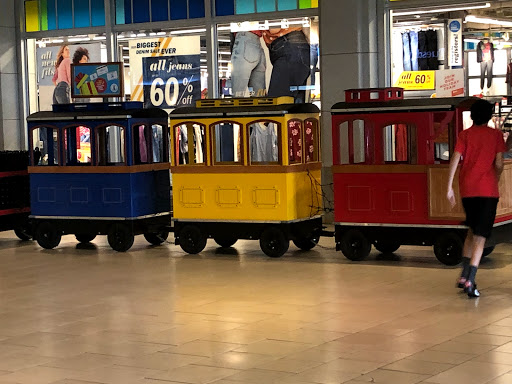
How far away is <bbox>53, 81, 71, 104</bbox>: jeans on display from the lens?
20.3 meters

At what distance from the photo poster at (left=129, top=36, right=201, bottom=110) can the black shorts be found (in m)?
9.30

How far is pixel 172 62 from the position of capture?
18875mm

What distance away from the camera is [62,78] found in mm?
20344

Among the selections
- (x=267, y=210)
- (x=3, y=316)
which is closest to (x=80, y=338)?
(x=3, y=316)

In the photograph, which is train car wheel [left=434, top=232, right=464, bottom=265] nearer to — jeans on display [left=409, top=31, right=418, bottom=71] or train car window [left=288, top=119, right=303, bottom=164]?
train car window [left=288, top=119, right=303, bottom=164]

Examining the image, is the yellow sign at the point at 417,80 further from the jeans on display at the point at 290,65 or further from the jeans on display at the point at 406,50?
the jeans on display at the point at 290,65

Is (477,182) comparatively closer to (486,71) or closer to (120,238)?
(486,71)

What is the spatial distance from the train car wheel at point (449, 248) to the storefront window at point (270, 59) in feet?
18.4

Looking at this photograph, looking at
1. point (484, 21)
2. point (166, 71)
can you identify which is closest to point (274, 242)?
point (484, 21)

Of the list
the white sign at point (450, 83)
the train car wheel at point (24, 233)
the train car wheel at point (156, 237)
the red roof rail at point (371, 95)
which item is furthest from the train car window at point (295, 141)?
the train car wheel at point (24, 233)

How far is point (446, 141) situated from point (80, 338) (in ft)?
18.5

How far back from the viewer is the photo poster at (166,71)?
735 inches

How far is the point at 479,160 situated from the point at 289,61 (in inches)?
312

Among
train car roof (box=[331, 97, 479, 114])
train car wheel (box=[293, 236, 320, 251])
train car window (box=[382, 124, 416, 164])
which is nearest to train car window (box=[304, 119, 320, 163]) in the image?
train car roof (box=[331, 97, 479, 114])
